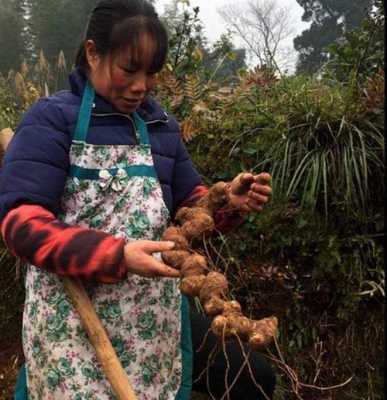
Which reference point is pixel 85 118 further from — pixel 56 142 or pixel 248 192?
pixel 248 192

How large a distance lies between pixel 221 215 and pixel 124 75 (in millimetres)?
412

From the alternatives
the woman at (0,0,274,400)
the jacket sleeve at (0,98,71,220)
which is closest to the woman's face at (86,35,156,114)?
the woman at (0,0,274,400)

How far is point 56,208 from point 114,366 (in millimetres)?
340

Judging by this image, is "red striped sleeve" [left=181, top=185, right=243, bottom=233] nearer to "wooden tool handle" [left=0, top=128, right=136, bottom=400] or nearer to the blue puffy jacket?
the blue puffy jacket

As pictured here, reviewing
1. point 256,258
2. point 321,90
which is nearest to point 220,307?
point 256,258

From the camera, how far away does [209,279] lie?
3.58ft

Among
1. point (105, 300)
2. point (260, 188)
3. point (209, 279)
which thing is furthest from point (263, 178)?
point (105, 300)

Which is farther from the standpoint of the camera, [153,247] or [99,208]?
[99,208]

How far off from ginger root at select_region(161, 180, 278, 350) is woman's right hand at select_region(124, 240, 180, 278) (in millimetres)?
40

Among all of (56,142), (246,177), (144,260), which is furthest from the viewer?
(246,177)

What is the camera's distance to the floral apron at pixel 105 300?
122 cm

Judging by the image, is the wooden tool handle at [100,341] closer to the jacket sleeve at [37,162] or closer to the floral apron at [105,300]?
the floral apron at [105,300]

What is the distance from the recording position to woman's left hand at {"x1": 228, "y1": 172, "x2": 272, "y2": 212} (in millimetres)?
1328

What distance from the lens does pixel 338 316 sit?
2334mm
